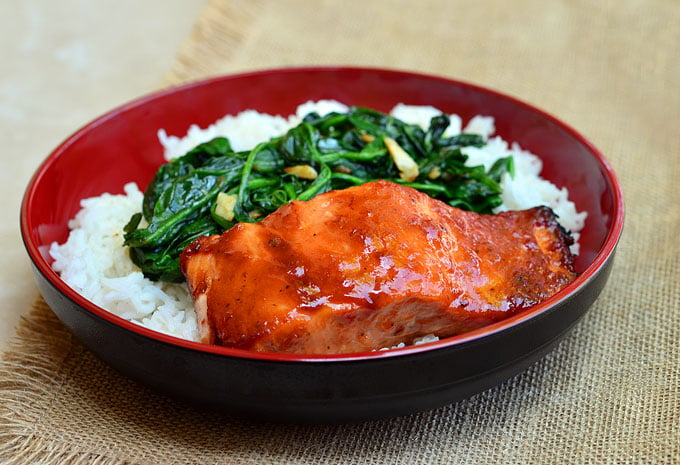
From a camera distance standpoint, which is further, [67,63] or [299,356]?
[67,63]

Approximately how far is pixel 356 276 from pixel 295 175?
129 centimetres

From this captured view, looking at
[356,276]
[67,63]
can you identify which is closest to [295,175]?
[356,276]

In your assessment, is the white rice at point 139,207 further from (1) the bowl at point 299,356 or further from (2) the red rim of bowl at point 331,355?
(2) the red rim of bowl at point 331,355

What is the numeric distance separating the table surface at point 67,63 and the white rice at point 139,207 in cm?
134

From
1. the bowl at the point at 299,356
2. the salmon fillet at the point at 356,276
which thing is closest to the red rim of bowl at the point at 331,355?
the bowl at the point at 299,356

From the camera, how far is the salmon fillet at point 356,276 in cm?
322

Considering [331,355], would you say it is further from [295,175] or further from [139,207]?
[139,207]

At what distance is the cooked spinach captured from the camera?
4152 millimetres

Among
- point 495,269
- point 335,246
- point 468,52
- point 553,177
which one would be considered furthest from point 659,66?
point 335,246

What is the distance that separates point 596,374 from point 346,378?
64.4 inches

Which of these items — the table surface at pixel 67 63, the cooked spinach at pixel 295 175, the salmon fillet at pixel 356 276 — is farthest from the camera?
the table surface at pixel 67 63

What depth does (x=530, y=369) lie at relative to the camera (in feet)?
13.3

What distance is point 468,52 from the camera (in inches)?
286

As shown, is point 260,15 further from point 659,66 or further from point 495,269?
point 495,269
